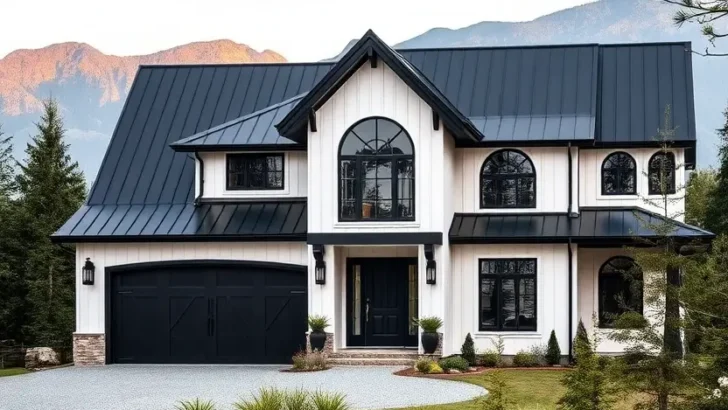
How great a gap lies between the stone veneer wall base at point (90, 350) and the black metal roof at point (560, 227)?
28.8 feet

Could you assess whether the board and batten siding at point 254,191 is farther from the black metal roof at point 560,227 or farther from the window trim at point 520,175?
the window trim at point 520,175

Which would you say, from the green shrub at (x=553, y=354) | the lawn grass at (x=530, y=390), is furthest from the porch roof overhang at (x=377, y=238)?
the green shrub at (x=553, y=354)

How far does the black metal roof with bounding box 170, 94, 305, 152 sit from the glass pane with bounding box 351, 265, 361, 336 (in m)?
3.32

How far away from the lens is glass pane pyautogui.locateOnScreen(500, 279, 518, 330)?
27.1 m

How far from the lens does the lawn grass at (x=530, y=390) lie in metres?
18.4

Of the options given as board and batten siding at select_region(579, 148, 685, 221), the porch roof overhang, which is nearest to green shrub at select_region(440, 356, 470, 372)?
the porch roof overhang

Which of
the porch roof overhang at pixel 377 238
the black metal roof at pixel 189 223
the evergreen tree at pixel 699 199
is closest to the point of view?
the porch roof overhang at pixel 377 238

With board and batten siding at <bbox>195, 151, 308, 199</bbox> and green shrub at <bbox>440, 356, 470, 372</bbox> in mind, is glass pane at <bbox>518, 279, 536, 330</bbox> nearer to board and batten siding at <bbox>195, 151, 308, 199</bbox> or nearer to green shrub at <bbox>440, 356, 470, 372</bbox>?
green shrub at <bbox>440, 356, 470, 372</bbox>

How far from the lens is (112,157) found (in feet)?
98.9

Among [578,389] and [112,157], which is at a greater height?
[112,157]

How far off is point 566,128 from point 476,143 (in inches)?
86.0

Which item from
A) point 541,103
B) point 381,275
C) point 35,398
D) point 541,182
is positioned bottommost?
point 35,398

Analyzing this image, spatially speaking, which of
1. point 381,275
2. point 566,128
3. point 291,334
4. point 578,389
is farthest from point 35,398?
point 566,128

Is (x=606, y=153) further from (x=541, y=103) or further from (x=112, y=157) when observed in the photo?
(x=112, y=157)
